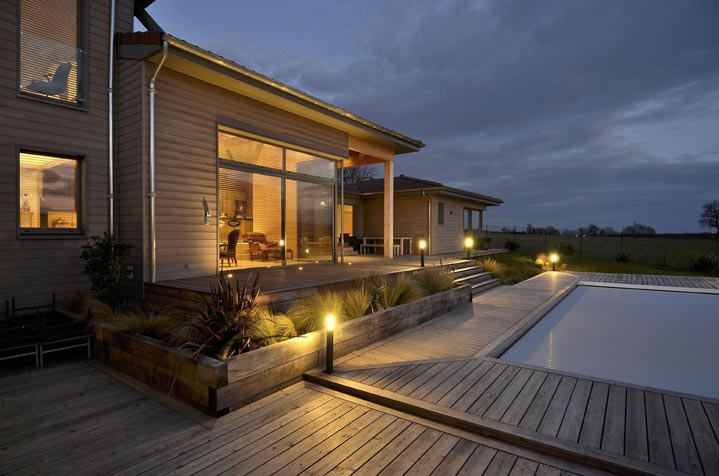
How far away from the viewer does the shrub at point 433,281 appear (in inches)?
262

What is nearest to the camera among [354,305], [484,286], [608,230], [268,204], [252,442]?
[252,442]

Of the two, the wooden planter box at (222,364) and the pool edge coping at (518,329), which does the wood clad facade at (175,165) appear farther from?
the pool edge coping at (518,329)

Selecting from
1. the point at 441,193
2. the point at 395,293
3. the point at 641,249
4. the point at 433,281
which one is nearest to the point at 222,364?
the point at 395,293

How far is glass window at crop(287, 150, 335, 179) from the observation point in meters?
8.31

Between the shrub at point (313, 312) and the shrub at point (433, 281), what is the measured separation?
7.93 feet

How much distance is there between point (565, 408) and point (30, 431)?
156 inches

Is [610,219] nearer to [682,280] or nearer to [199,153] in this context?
[682,280]

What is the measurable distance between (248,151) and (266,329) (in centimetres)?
483

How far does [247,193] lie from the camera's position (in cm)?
736

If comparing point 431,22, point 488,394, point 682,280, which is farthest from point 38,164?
point 682,280

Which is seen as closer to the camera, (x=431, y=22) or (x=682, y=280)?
(x=682, y=280)

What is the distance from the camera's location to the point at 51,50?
543cm

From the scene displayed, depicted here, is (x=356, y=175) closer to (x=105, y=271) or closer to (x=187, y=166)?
(x=187, y=166)

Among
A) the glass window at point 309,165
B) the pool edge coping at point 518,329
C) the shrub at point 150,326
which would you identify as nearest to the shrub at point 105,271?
the shrub at point 150,326
